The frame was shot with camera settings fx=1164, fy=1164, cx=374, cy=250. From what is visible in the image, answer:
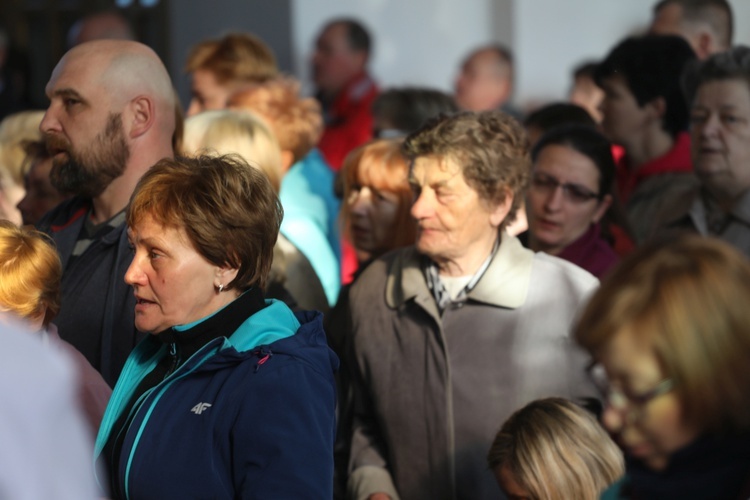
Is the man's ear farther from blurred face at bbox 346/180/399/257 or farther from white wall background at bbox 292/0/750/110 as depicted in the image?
white wall background at bbox 292/0/750/110

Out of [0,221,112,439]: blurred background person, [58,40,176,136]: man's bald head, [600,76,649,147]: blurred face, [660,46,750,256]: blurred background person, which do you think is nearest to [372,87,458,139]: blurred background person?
[600,76,649,147]: blurred face

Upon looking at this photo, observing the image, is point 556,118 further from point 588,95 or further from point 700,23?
point 588,95

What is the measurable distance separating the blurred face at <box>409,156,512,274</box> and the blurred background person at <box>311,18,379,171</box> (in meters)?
4.02

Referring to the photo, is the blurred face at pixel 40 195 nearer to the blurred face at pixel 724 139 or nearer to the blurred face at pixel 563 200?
the blurred face at pixel 563 200

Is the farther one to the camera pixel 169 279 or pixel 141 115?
pixel 141 115

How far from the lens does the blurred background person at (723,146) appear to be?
4.00 metres

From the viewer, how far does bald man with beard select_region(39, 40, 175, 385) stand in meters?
3.15

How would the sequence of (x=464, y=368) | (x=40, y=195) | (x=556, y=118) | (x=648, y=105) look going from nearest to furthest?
1. (x=464, y=368)
2. (x=40, y=195)
3. (x=648, y=105)
4. (x=556, y=118)

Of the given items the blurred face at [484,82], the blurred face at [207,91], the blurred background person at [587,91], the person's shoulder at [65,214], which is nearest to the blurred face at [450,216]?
the person's shoulder at [65,214]

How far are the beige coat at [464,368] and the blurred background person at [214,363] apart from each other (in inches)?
29.2

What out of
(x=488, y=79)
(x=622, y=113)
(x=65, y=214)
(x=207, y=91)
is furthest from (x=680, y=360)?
(x=488, y=79)

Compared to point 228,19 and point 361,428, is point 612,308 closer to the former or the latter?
point 361,428

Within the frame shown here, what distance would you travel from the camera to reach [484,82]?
26.4 feet

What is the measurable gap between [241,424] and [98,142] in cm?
129
